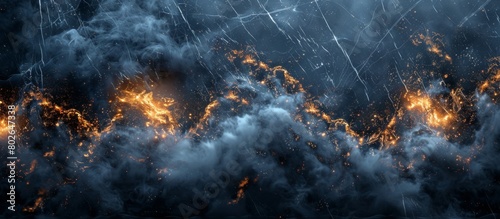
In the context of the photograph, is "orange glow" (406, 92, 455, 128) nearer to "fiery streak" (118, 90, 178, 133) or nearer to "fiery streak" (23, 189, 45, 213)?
"fiery streak" (118, 90, 178, 133)

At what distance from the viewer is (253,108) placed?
4.61 meters

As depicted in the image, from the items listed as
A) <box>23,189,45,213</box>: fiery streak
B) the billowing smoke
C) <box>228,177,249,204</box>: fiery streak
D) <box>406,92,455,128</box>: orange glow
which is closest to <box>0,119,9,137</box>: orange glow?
the billowing smoke

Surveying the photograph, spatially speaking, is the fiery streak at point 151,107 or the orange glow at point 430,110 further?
the orange glow at point 430,110

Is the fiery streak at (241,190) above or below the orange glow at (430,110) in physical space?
below

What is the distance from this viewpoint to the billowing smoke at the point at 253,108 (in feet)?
14.7

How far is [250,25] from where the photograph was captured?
15.4ft

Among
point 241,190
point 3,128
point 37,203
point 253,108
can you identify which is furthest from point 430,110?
point 3,128

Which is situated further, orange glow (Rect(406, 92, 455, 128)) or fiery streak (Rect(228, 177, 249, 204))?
orange glow (Rect(406, 92, 455, 128))

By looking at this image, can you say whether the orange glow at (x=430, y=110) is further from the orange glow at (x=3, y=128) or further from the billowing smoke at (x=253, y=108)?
the orange glow at (x=3, y=128)

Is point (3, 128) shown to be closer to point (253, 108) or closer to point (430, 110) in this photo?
point (253, 108)

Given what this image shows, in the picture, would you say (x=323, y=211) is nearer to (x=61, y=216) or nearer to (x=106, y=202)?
(x=106, y=202)

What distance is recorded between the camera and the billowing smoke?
4.49 metres

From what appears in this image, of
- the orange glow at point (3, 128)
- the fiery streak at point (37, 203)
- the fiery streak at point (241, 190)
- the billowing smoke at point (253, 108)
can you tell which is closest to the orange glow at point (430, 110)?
the billowing smoke at point (253, 108)

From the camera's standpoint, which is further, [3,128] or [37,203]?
[3,128]
